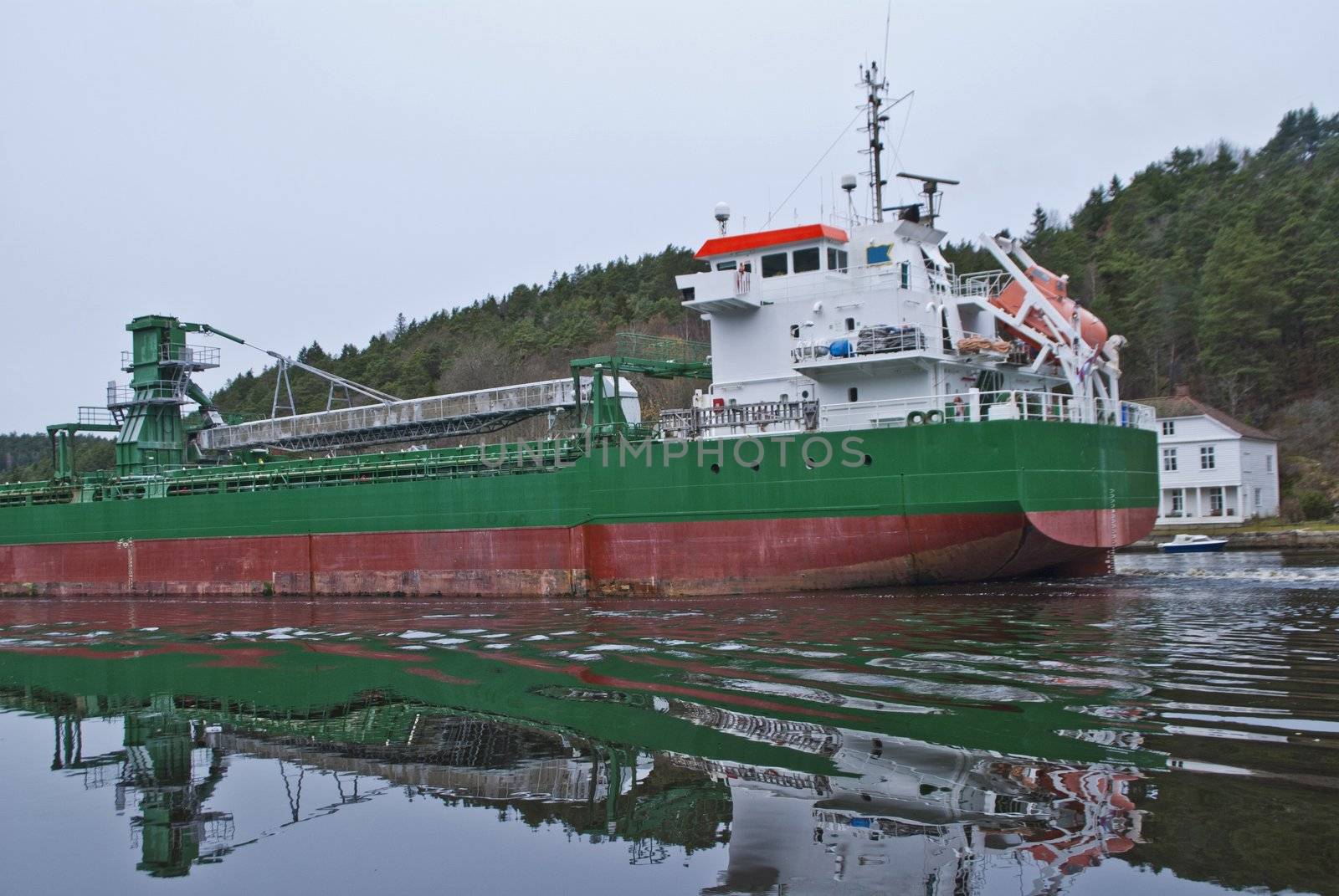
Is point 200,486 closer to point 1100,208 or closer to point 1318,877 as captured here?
point 1318,877

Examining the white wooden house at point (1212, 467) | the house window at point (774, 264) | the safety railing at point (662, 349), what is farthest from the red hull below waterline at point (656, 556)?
the white wooden house at point (1212, 467)

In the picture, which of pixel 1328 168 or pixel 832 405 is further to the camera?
pixel 1328 168

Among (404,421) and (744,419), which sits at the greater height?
(404,421)

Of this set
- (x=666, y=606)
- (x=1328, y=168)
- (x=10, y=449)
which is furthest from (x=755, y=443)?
(x=10, y=449)

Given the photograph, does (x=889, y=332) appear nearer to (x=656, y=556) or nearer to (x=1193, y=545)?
(x=656, y=556)

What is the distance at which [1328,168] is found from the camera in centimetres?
5650

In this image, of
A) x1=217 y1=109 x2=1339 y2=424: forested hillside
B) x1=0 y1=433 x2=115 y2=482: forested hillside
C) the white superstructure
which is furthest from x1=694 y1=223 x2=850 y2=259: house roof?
x1=0 y1=433 x2=115 y2=482: forested hillside

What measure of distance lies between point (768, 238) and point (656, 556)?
6.53 meters

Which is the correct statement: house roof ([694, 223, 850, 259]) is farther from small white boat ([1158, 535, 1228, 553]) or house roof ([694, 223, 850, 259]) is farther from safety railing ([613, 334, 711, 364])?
small white boat ([1158, 535, 1228, 553])

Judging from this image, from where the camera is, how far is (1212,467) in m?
37.2

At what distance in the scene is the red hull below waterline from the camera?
56.1ft

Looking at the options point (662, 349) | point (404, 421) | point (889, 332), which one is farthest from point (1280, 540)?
point (404, 421)

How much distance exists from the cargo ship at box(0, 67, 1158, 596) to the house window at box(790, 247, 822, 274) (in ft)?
0.17

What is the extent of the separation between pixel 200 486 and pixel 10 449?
111852mm
